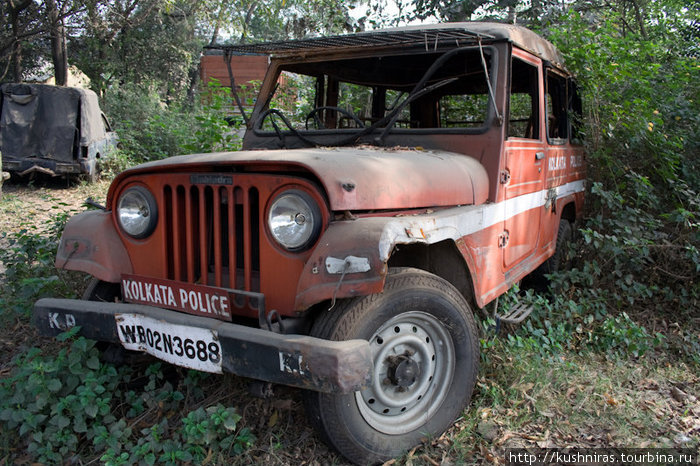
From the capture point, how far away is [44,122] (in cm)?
1018

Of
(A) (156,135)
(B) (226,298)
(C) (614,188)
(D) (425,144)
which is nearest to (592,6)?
(C) (614,188)

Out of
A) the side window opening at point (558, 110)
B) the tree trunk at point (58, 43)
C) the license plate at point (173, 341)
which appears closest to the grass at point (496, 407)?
the license plate at point (173, 341)

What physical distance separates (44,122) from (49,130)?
9.1 inches

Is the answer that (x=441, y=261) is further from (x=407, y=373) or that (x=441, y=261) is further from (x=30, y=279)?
(x=30, y=279)

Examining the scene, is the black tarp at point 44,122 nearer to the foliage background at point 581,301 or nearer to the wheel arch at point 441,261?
the foliage background at point 581,301

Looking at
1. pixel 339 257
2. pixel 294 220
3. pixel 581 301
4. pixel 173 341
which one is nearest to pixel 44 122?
pixel 173 341

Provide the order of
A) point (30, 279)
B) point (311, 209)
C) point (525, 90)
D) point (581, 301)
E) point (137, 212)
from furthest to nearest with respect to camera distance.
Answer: point (525, 90), point (581, 301), point (30, 279), point (137, 212), point (311, 209)

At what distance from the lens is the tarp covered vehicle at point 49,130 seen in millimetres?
9828

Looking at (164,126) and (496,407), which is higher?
(164,126)

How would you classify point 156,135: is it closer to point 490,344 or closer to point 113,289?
point 113,289

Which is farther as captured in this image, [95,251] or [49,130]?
[49,130]

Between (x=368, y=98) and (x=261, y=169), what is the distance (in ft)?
7.49

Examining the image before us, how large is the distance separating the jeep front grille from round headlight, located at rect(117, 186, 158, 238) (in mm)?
81

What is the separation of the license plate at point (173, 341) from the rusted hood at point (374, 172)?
0.74 metres
